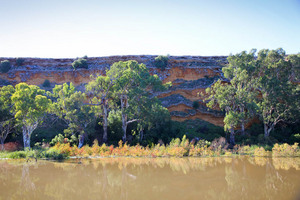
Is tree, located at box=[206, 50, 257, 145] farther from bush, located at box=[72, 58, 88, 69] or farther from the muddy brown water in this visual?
bush, located at box=[72, 58, 88, 69]

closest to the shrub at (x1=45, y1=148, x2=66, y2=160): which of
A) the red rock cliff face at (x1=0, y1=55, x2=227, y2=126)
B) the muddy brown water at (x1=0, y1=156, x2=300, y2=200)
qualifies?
the muddy brown water at (x1=0, y1=156, x2=300, y2=200)

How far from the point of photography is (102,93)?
74.6ft

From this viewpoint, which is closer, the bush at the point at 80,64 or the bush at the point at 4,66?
the bush at the point at 80,64

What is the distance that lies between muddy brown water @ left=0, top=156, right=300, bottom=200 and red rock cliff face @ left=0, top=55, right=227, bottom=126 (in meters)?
18.5

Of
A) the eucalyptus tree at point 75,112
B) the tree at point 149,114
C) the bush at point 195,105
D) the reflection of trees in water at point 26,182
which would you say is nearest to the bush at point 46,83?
the eucalyptus tree at point 75,112

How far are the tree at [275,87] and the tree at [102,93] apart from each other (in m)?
14.1

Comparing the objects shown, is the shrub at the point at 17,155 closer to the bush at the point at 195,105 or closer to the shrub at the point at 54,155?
the shrub at the point at 54,155

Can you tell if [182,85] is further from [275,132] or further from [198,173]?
[198,173]

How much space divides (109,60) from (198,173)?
86.2 feet

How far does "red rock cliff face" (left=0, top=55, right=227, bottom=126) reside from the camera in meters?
30.6

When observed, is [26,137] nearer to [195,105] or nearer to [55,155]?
[55,155]

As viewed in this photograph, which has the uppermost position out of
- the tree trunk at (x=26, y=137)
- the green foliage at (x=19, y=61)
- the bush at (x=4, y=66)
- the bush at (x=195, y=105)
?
the green foliage at (x=19, y=61)

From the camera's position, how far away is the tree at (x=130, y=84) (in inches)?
855

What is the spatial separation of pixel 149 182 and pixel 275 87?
60.3ft
